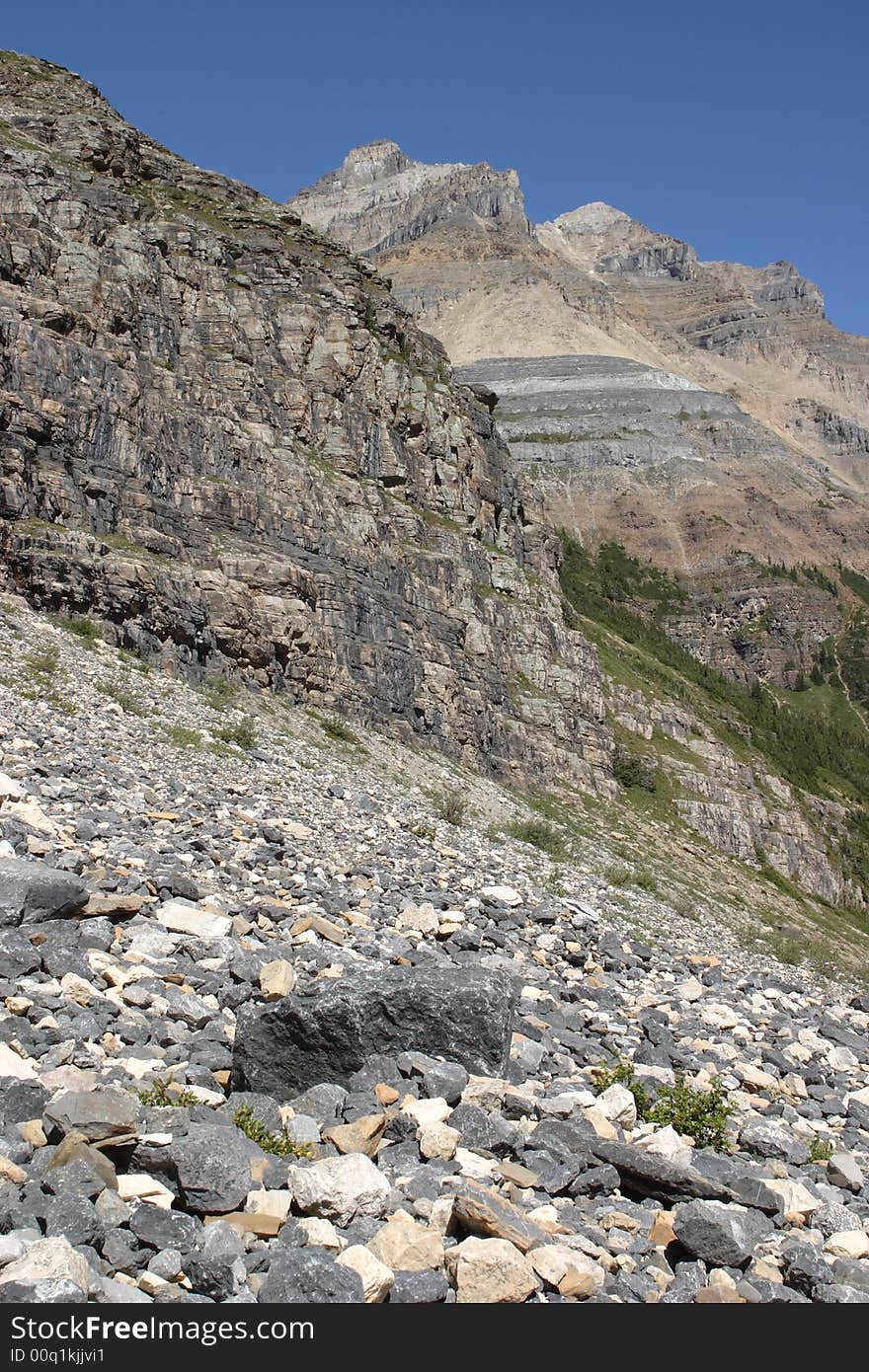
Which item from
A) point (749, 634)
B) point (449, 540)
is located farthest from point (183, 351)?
point (749, 634)

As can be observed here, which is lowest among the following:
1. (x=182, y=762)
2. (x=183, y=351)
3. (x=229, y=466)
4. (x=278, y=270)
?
(x=182, y=762)

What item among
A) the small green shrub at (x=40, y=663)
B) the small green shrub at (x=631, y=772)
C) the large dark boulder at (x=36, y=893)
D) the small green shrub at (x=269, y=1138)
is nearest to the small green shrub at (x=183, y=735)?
the small green shrub at (x=40, y=663)

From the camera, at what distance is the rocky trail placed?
13.6 feet

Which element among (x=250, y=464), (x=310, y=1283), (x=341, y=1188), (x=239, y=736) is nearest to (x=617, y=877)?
(x=239, y=736)

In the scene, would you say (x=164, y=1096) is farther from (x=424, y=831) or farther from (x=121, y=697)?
(x=121, y=697)

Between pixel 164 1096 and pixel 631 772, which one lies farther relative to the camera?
pixel 631 772

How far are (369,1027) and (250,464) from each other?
30.3 meters

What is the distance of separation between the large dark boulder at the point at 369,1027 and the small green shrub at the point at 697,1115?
4.29 feet

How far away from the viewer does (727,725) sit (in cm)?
7238

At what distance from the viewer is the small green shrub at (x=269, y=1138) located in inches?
198

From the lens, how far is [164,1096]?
524cm

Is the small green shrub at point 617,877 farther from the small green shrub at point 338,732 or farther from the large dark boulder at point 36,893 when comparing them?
the large dark boulder at point 36,893

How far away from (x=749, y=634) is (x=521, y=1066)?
12550 cm
